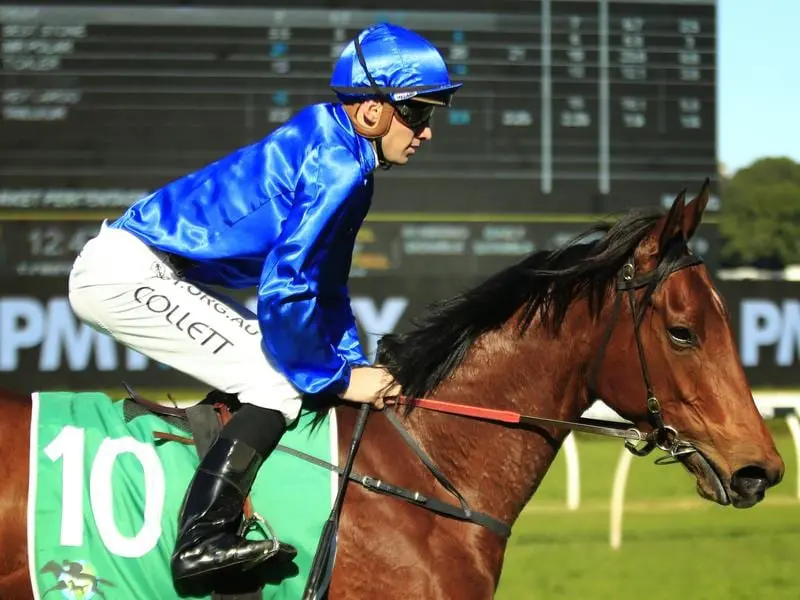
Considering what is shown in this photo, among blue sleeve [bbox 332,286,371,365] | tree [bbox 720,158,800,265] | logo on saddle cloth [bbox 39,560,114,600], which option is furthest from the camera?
tree [bbox 720,158,800,265]

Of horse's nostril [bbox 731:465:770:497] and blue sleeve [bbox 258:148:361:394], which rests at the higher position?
blue sleeve [bbox 258:148:361:394]

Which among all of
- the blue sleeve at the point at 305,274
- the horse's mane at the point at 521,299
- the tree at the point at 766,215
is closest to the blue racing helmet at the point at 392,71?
the blue sleeve at the point at 305,274

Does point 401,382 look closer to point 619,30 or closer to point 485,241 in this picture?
point 485,241

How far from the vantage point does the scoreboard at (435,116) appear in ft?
23.2

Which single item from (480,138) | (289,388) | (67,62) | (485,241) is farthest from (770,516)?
(67,62)

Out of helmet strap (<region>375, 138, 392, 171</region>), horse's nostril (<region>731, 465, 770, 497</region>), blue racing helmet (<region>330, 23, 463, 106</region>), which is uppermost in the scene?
blue racing helmet (<region>330, 23, 463, 106</region>)

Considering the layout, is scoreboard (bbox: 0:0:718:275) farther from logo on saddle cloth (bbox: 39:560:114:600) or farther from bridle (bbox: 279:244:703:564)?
logo on saddle cloth (bbox: 39:560:114:600)

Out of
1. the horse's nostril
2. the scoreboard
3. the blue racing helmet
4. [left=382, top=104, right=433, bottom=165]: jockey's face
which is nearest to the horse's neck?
the horse's nostril

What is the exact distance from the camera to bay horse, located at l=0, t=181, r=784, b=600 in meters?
2.31

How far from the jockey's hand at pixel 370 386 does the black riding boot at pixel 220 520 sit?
22 cm

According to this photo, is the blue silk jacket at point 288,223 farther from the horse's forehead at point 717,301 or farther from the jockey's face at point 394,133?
the horse's forehead at point 717,301

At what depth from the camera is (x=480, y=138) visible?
7246 mm

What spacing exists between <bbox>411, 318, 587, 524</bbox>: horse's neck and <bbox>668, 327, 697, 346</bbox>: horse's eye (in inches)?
8.6

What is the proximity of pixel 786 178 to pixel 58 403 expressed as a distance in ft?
31.7
